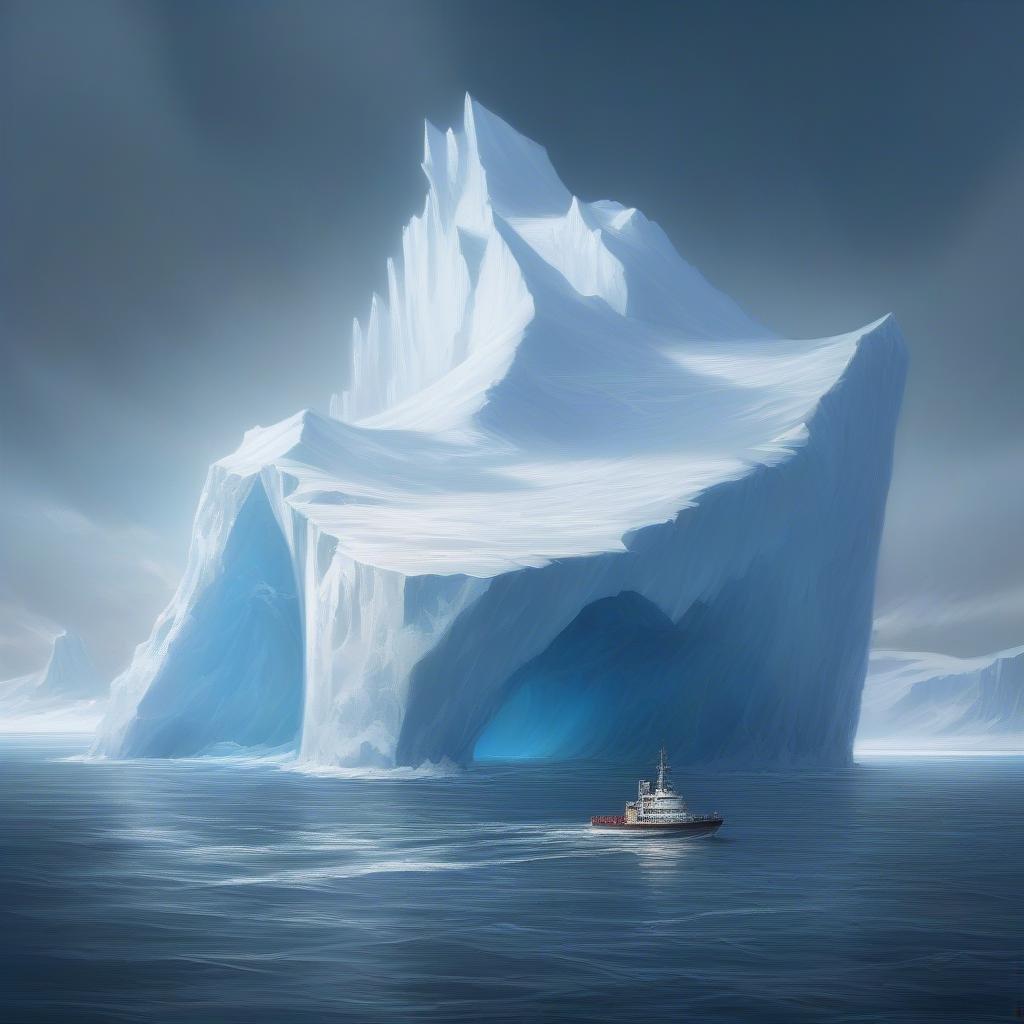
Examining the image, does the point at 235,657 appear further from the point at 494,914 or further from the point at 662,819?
the point at 494,914

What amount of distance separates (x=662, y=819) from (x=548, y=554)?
10.4m

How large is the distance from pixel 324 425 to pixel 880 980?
35024mm

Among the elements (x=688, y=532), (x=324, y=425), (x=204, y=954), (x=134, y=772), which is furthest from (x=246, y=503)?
(x=204, y=954)

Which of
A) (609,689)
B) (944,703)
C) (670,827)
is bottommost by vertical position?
(670,827)

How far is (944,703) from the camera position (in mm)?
96438

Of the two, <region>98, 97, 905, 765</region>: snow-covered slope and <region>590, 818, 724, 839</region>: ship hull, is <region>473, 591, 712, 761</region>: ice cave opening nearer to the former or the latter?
<region>98, 97, 905, 765</region>: snow-covered slope

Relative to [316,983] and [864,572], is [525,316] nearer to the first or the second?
[864,572]

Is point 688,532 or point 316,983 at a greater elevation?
point 688,532

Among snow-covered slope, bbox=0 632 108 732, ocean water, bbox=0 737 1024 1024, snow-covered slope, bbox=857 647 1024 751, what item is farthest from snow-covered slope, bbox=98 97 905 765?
snow-covered slope, bbox=0 632 108 732

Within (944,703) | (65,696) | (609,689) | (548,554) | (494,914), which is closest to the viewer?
(494,914)

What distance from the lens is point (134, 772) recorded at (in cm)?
4412

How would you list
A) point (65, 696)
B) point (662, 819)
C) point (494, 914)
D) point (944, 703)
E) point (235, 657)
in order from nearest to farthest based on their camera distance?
point (494, 914) < point (662, 819) < point (235, 657) < point (944, 703) < point (65, 696)

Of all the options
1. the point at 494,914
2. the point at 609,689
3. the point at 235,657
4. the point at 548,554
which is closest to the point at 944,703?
the point at 609,689

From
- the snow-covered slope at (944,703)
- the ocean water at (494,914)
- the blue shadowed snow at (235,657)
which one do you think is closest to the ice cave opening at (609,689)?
the blue shadowed snow at (235,657)
